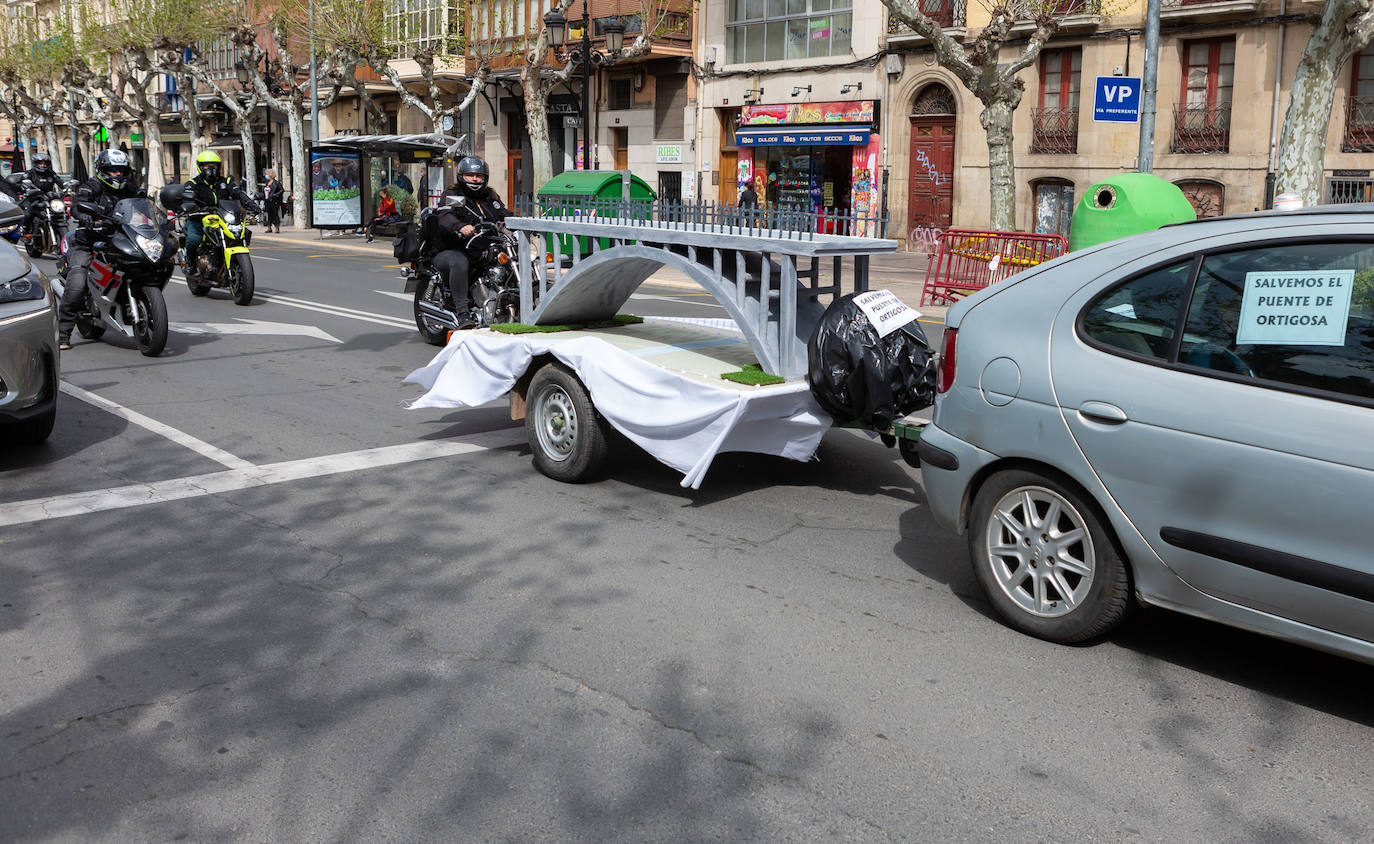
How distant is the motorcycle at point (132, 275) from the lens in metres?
11.0

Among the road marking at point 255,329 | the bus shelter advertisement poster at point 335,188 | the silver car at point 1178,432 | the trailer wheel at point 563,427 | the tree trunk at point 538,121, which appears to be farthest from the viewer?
the bus shelter advertisement poster at point 335,188

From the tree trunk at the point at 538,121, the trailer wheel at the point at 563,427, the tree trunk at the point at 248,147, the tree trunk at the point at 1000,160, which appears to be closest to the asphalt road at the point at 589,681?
the trailer wheel at the point at 563,427

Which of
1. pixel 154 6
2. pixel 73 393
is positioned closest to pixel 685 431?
pixel 73 393

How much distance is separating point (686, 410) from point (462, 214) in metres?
5.66

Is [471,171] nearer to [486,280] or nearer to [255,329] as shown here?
[486,280]

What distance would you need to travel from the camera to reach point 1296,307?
3.92 meters

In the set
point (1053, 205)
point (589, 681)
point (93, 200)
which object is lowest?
point (589, 681)

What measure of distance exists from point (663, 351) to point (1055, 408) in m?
2.96

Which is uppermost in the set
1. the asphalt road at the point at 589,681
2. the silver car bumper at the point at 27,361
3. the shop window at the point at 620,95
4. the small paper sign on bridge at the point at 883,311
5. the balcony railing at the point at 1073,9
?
the balcony railing at the point at 1073,9

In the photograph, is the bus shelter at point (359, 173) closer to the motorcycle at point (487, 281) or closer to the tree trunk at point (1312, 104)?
the tree trunk at point (1312, 104)

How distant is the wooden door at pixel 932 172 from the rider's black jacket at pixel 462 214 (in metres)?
20.2

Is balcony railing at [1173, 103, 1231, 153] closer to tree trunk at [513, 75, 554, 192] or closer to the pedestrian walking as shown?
tree trunk at [513, 75, 554, 192]

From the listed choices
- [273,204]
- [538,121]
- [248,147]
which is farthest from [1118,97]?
[248,147]

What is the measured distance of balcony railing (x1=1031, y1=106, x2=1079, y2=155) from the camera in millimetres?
27656
